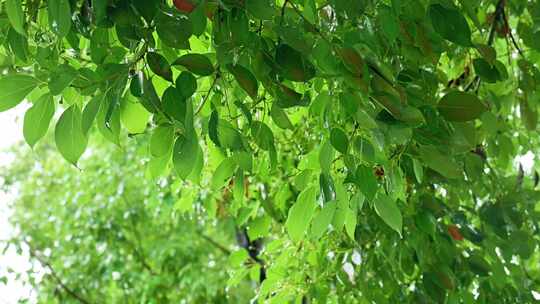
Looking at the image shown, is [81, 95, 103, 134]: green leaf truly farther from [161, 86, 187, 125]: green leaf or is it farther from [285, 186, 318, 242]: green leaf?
[285, 186, 318, 242]: green leaf

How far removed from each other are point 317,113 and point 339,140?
0.34ft

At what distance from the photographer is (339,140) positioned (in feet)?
2.54

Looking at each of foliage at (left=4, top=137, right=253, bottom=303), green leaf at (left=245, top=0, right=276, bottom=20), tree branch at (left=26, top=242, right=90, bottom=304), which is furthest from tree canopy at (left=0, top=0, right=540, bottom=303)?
tree branch at (left=26, top=242, right=90, bottom=304)

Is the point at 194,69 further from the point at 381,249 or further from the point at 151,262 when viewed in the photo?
the point at 151,262

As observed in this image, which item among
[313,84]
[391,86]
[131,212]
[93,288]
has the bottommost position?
[93,288]

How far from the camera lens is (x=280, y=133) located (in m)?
1.38

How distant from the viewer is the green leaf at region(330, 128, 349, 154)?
0.77m

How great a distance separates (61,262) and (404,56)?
266 cm

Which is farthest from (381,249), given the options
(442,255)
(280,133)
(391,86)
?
(391,86)

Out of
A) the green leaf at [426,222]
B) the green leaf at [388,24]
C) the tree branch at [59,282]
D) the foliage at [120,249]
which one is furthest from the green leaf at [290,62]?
the tree branch at [59,282]

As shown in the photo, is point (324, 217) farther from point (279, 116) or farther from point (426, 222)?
point (426, 222)

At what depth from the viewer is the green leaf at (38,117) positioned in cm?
74

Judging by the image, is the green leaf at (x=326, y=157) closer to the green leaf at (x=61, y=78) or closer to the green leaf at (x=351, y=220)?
the green leaf at (x=351, y=220)

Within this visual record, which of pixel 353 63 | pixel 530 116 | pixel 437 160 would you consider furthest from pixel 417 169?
pixel 530 116
